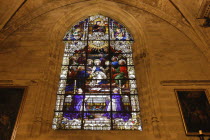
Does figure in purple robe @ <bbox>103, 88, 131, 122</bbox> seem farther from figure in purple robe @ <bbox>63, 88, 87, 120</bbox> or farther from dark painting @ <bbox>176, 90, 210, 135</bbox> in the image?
dark painting @ <bbox>176, 90, 210, 135</bbox>

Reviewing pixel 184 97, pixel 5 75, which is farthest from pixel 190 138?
pixel 5 75

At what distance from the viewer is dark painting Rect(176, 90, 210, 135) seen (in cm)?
678

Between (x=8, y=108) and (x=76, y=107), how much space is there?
2009 millimetres

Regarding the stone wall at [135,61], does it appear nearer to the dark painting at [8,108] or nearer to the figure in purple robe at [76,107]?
the dark painting at [8,108]

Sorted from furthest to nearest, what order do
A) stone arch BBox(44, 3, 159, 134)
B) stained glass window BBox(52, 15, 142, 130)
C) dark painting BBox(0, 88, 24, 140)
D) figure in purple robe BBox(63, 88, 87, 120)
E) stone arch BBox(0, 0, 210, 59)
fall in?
stone arch BBox(0, 0, 210, 59), stone arch BBox(44, 3, 159, 134), figure in purple robe BBox(63, 88, 87, 120), stained glass window BBox(52, 15, 142, 130), dark painting BBox(0, 88, 24, 140)

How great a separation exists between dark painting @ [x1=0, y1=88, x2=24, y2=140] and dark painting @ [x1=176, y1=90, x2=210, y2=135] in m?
4.86

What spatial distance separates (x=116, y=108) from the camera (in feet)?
24.9

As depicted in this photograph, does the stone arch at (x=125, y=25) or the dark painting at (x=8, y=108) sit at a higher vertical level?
the stone arch at (x=125, y=25)

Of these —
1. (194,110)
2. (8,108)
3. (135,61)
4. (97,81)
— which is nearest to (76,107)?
(97,81)

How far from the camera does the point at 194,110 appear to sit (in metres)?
7.20

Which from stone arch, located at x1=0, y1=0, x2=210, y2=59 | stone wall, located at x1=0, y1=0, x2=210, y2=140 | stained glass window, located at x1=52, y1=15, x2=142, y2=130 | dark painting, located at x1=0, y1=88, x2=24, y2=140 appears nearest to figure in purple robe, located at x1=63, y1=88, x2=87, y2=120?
stained glass window, located at x1=52, y1=15, x2=142, y2=130

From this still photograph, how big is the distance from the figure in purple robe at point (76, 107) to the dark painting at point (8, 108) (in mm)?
1471

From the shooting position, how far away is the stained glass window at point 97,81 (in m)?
7.34

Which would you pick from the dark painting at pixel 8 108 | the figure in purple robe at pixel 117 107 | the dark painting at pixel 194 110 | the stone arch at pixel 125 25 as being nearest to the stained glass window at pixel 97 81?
the figure in purple robe at pixel 117 107
